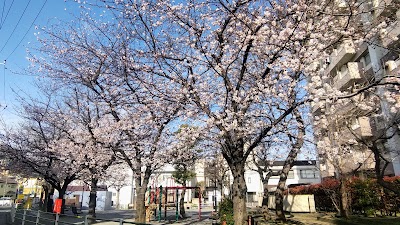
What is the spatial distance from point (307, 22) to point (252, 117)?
3.56 metres

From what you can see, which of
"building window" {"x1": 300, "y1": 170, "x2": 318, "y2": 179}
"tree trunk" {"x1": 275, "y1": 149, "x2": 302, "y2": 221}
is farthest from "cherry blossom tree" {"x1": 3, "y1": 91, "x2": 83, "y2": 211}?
"building window" {"x1": 300, "y1": 170, "x2": 318, "y2": 179}

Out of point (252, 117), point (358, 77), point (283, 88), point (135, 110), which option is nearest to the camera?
point (283, 88)

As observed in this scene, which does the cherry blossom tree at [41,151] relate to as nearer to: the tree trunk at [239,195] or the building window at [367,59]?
the tree trunk at [239,195]

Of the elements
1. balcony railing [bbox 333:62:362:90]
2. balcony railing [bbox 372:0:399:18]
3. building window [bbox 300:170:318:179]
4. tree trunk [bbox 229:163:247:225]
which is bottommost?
tree trunk [bbox 229:163:247:225]

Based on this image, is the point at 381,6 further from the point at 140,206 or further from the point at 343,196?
the point at 140,206

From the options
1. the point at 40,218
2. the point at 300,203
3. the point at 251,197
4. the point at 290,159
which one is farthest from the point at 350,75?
the point at 251,197

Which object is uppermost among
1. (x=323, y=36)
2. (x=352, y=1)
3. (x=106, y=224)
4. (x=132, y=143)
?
(x=352, y=1)

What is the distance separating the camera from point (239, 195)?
316 inches

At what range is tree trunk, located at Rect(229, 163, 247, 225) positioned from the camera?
25.9 feet

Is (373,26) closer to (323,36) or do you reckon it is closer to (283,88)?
(323,36)

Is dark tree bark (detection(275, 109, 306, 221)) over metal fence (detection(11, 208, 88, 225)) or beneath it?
over

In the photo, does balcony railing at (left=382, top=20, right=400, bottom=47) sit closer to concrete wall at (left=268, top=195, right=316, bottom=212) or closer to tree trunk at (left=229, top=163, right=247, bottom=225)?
tree trunk at (left=229, top=163, right=247, bottom=225)

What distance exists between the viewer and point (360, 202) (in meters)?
16.8

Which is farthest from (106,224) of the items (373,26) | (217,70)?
(373,26)
